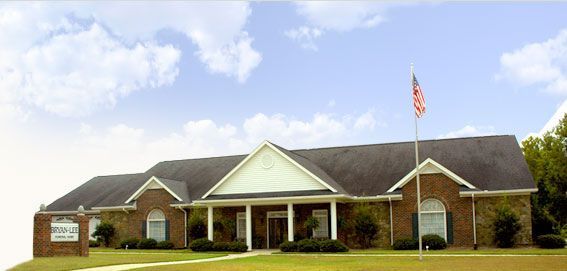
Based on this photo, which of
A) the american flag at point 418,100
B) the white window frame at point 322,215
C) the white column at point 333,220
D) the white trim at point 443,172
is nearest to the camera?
the american flag at point 418,100

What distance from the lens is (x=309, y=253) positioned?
31453mm

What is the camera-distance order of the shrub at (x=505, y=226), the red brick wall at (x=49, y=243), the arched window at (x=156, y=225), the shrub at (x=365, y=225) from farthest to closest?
the arched window at (x=156, y=225), the shrub at (x=365, y=225), the shrub at (x=505, y=226), the red brick wall at (x=49, y=243)

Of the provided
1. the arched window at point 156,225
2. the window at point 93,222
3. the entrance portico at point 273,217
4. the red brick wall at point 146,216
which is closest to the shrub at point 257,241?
the entrance portico at point 273,217

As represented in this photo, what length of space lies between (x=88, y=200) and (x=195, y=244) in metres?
12.5

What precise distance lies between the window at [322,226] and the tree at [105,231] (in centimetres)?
1250

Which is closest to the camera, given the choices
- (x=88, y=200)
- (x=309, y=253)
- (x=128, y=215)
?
(x=309, y=253)

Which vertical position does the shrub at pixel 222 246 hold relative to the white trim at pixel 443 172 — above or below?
below

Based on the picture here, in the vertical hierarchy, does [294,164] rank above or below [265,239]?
above

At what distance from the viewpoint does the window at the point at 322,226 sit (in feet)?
115

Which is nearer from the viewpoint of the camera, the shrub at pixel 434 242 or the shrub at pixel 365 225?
the shrub at pixel 434 242

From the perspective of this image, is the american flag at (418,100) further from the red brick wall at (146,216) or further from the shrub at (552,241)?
the red brick wall at (146,216)

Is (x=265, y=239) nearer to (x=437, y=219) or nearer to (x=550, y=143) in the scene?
(x=437, y=219)

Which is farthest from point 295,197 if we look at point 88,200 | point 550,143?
point 550,143

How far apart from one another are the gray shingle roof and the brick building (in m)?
0.06
